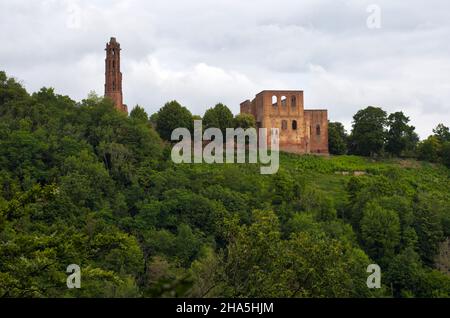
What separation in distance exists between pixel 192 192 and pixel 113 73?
17267 mm

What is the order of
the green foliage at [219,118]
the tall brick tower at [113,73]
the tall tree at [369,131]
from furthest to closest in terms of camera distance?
the tall brick tower at [113,73]
the tall tree at [369,131]
the green foliage at [219,118]

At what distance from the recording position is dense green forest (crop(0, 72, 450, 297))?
169 feet

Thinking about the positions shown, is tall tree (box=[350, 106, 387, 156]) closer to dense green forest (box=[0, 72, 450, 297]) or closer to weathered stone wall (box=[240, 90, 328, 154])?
dense green forest (box=[0, 72, 450, 297])

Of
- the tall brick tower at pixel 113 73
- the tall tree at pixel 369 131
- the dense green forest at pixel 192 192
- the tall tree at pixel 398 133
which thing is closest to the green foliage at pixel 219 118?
the dense green forest at pixel 192 192

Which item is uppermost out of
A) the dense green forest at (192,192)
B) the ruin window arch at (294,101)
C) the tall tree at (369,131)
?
the ruin window arch at (294,101)

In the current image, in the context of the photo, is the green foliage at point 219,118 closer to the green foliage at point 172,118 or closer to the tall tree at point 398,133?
the green foliage at point 172,118

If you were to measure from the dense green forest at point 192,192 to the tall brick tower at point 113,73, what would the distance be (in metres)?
2.46

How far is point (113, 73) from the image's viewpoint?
73625 millimetres

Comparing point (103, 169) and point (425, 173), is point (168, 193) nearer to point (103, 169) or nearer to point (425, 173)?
point (103, 169)

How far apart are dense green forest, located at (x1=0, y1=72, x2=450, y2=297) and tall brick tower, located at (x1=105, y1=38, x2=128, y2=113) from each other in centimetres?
246

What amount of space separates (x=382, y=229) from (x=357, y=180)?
6369 millimetres

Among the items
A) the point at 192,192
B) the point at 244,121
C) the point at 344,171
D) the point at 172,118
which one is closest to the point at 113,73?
the point at 172,118

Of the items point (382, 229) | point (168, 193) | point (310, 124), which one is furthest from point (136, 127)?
point (382, 229)

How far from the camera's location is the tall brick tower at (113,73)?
241 ft
